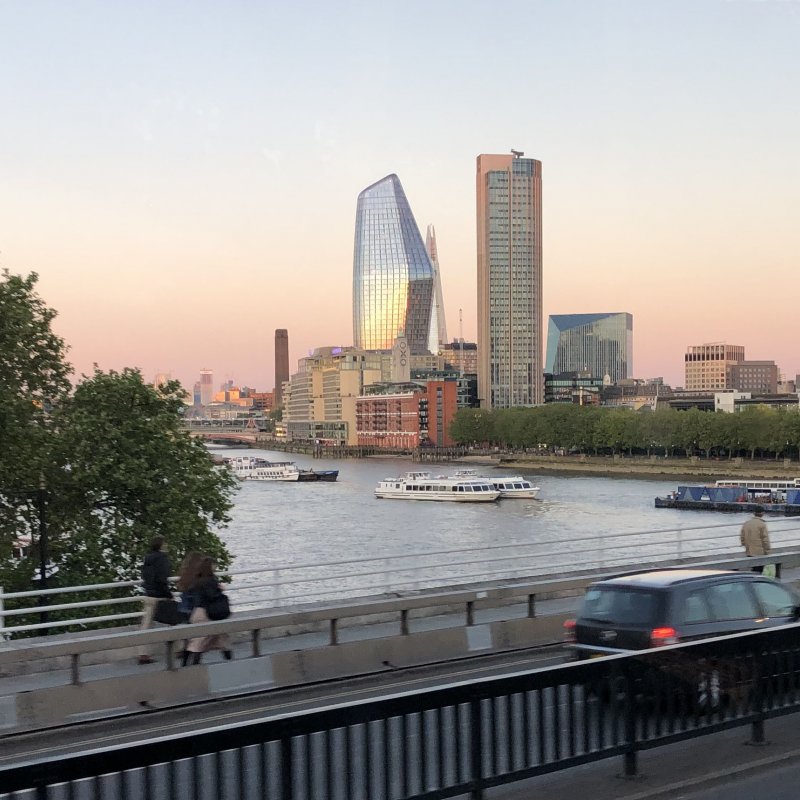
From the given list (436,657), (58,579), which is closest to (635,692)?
(436,657)

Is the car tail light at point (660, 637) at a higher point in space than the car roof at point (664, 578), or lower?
lower

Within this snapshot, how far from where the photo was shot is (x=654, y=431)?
13388cm

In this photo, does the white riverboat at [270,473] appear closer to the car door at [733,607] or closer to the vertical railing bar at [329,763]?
the car door at [733,607]

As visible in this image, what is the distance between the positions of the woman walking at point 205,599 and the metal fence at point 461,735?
4595 millimetres

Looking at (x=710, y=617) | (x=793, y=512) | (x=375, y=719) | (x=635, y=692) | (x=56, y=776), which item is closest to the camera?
(x=56, y=776)

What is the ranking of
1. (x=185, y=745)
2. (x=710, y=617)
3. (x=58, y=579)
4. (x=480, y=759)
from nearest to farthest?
(x=185, y=745) < (x=480, y=759) < (x=710, y=617) < (x=58, y=579)

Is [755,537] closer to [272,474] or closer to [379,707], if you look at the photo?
[379,707]

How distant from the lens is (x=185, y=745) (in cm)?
464

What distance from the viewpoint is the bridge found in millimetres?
4789

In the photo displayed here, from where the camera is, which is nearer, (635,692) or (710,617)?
(635,692)

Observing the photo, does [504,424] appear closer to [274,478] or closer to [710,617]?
[274,478]

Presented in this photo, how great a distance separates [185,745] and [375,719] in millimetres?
1031

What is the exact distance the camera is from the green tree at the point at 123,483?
23609 mm

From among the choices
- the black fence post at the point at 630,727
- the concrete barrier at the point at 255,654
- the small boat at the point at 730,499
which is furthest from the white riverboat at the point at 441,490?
the black fence post at the point at 630,727
